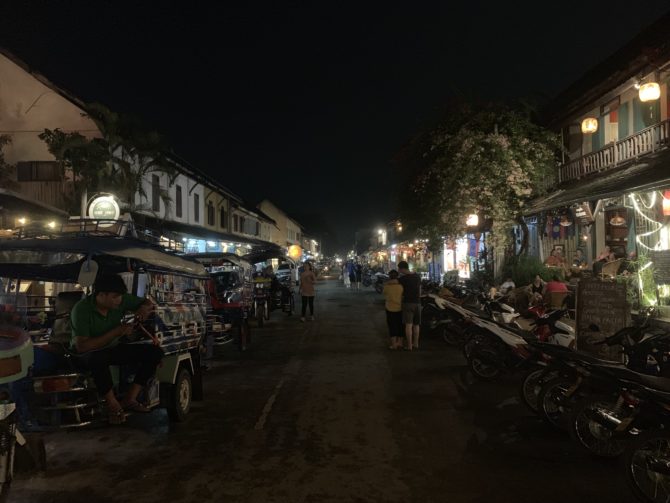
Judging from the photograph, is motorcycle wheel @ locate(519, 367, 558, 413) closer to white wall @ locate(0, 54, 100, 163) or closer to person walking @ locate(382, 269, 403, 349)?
person walking @ locate(382, 269, 403, 349)

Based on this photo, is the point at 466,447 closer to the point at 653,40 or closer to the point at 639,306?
the point at 639,306

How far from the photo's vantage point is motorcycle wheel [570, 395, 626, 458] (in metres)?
5.46

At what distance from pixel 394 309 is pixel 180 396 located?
6271 millimetres

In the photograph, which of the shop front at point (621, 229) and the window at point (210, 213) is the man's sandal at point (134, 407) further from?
the window at point (210, 213)

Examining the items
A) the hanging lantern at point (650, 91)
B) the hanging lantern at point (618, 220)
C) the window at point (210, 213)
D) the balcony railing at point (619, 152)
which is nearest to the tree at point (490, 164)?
the balcony railing at point (619, 152)

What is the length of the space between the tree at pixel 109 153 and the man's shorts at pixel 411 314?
9.65 metres

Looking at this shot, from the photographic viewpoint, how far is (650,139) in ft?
47.5

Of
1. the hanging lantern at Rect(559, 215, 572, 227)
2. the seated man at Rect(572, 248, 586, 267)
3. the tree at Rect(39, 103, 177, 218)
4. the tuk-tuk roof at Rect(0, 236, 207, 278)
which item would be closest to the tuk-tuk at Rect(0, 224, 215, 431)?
the tuk-tuk roof at Rect(0, 236, 207, 278)

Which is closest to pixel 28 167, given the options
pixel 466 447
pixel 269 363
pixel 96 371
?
pixel 269 363

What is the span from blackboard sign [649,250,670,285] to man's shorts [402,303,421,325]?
4916 millimetres

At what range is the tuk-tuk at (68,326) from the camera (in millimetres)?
5414

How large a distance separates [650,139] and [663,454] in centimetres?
1239

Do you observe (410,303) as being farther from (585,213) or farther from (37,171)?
(37,171)

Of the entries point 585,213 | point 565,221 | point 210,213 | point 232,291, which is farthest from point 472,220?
point 210,213
